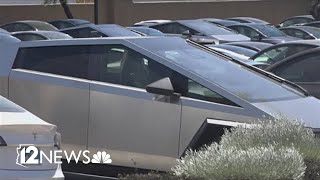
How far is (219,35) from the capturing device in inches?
949

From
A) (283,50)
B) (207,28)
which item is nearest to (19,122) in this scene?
(283,50)

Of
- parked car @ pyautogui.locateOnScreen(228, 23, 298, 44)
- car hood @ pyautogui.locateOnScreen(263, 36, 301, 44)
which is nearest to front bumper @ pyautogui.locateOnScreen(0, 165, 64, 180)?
car hood @ pyautogui.locateOnScreen(263, 36, 301, 44)

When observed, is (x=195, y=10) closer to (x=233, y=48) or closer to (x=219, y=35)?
(x=219, y=35)

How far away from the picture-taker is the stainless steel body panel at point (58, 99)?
24.3 ft

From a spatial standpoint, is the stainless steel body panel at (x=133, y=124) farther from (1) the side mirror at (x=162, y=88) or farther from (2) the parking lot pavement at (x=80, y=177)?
(2) the parking lot pavement at (x=80, y=177)

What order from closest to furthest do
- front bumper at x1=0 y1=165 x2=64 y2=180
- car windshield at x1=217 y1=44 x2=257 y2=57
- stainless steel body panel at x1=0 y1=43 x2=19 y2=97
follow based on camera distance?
front bumper at x1=0 y1=165 x2=64 y2=180, stainless steel body panel at x1=0 y1=43 x2=19 y2=97, car windshield at x1=217 y1=44 x2=257 y2=57

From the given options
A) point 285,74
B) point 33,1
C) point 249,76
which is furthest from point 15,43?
point 33,1

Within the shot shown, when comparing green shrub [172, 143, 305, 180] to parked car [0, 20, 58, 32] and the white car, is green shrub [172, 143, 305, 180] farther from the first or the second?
parked car [0, 20, 58, 32]

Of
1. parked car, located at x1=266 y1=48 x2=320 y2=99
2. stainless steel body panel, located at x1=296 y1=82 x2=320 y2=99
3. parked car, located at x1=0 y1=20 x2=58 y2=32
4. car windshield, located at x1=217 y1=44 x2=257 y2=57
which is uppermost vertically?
parked car, located at x1=266 y1=48 x2=320 y2=99

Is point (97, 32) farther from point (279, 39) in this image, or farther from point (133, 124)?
point (133, 124)

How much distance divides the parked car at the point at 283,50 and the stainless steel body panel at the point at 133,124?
15.9ft

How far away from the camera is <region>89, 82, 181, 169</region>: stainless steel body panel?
6988 mm

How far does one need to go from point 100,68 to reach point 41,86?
66cm

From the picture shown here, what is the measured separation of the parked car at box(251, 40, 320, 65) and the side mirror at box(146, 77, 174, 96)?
481cm
